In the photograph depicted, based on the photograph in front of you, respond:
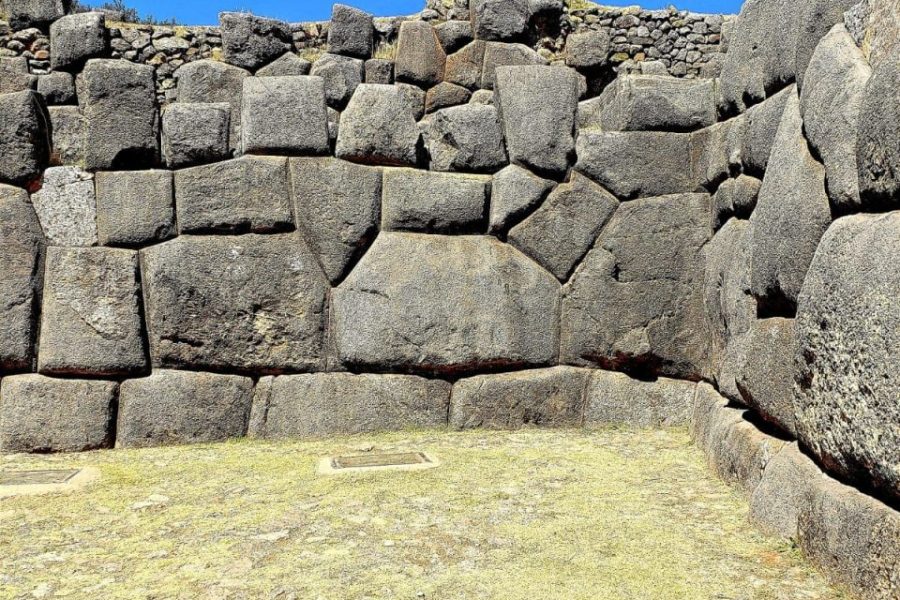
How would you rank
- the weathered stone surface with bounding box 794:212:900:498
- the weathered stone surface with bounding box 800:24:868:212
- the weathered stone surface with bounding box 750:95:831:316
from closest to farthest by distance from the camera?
the weathered stone surface with bounding box 794:212:900:498
the weathered stone surface with bounding box 800:24:868:212
the weathered stone surface with bounding box 750:95:831:316

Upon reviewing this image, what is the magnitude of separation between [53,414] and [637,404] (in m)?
3.41

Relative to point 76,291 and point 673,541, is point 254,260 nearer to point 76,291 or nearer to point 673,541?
point 76,291

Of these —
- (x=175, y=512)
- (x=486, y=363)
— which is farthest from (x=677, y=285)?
(x=175, y=512)

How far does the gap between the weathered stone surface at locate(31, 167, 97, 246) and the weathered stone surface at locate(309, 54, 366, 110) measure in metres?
2.98

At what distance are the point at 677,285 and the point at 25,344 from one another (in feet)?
12.6

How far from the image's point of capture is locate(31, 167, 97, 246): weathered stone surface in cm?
444

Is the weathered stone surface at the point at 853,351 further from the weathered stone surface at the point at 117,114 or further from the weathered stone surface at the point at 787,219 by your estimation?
the weathered stone surface at the point at 117,114

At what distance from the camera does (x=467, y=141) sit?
15.8 ft

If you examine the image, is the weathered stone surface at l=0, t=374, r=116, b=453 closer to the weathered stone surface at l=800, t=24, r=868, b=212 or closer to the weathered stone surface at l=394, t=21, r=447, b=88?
the weathered stone surface at l=800, t=24, r=868, b=212

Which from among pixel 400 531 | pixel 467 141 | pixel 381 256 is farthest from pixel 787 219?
pixel 381 256

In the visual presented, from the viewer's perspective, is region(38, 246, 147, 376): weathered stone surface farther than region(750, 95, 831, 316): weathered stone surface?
Yes

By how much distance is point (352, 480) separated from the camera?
3.62 m

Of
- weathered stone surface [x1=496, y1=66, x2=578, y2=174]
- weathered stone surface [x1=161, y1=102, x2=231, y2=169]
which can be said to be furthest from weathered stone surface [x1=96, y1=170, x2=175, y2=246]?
weathered stone surface [x1=496, y1=66, x2=578, y2=174]

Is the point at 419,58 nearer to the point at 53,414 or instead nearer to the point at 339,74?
the point at 339,74
